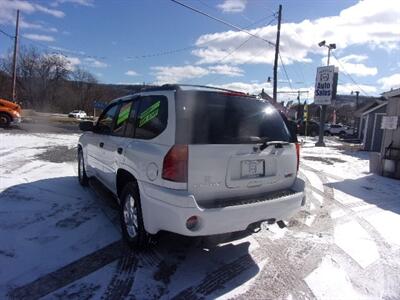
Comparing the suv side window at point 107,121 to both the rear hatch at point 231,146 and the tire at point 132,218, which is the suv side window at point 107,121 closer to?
the tire at point 132,218

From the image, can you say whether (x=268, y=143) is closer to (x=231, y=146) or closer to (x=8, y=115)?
(x=231, y=146)

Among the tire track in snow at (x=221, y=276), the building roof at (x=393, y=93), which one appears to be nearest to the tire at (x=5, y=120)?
the building roof at (x=393, y=93)

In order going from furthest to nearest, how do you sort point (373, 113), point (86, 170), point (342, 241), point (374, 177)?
point (373, 113), point (374, 177), point (86, 170), point (342, 241)

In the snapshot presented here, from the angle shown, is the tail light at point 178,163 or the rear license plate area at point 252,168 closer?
the tail light at point 178,163

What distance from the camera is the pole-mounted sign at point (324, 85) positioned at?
22875 mm

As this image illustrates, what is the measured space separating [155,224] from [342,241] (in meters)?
2.75

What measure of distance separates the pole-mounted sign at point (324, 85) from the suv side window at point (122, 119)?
2051 centimetres

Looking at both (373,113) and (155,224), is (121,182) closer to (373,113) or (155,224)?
(155,224)

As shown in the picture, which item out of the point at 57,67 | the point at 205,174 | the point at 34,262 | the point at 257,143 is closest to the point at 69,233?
the point at 34,262

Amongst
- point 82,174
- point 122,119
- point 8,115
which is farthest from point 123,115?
point 8,115

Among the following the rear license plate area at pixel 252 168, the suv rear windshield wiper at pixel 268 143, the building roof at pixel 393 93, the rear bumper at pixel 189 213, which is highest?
the building roof at pixel 393 93

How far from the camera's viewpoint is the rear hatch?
333 centimetres

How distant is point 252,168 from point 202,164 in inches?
25.4

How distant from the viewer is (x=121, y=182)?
4414 millimetres
